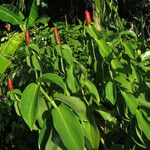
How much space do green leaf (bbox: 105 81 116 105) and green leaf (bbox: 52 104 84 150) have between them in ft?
0.81

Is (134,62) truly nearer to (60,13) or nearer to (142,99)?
(142,99)

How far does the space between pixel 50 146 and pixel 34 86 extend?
0.22m

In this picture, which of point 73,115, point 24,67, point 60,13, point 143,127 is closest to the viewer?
point 73,115

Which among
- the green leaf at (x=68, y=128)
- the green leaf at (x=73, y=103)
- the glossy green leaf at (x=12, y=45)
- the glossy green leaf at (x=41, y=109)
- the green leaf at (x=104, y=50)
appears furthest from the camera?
the glossy green leaf at (x=12, y=45)

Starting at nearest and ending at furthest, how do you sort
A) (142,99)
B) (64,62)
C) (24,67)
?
1. (142,99)
2. (64,62)
3. (24,67)

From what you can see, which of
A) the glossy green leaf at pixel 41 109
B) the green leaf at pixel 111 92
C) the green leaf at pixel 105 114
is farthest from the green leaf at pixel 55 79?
the green leaf at pixel 105 114

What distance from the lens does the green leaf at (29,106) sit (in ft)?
5.06

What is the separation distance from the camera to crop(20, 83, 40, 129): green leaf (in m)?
1.54

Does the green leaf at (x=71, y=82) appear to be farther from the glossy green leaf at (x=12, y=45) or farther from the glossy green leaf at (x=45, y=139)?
the glossy green leaf at (x=12, y=45)

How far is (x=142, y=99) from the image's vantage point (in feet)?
5.95

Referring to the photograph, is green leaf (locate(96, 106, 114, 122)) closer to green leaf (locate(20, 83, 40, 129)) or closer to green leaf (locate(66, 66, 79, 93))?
green leaf (locate(66, 66, 79, 93))

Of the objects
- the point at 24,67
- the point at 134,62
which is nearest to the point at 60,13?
the point at 24,67

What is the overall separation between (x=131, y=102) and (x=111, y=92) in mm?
90

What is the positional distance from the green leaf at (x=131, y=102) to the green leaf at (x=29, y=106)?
1.20ft
